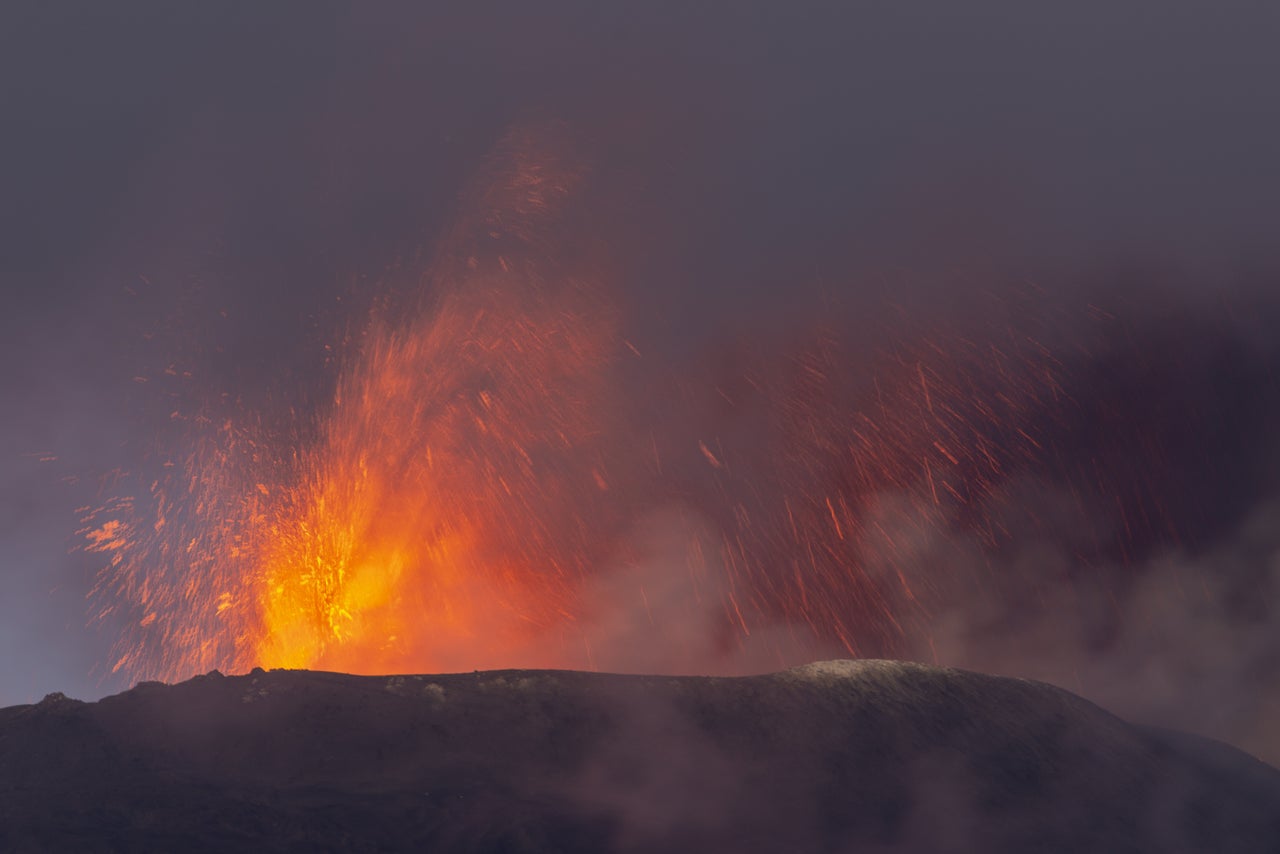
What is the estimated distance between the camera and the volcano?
1415 cm

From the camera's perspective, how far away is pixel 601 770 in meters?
16.9

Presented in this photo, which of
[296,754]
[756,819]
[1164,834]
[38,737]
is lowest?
[38,737]

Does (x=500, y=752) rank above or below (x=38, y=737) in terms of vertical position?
above

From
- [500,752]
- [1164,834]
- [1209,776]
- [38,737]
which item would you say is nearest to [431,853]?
[500,752]

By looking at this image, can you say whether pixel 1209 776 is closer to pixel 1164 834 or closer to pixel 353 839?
pixel 1164 834

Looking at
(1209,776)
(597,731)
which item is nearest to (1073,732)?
(1209,776)

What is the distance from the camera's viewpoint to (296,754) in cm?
1602

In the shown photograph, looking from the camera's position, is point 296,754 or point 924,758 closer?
point 296,754

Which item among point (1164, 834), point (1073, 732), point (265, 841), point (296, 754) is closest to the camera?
point (265, 841)

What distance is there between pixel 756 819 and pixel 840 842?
1.24 m

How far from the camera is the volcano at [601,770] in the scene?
14.1 metres

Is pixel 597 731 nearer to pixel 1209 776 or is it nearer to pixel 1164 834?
pixel 1164 834

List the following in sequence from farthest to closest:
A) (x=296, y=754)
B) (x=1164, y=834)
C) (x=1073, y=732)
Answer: (x=1073, y=732)
(x=1164, y=834)
(x=296, y=754)

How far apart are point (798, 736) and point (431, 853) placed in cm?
699
